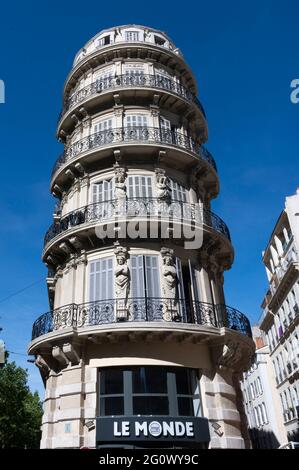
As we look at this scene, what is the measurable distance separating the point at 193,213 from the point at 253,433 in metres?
44.8

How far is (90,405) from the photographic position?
14.7 meters

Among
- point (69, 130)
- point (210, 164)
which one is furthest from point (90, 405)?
point (69, 130)

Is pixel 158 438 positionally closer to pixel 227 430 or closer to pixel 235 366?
pixel 227 430

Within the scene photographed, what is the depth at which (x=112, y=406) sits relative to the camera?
14844 mm

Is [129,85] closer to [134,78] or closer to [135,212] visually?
[134,78]

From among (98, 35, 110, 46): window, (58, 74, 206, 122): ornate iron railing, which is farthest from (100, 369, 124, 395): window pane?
(98, 35, 110, 46): window

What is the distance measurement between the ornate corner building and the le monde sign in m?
0.03

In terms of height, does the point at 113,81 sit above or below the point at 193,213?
above

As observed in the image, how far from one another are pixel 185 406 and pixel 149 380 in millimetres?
1626

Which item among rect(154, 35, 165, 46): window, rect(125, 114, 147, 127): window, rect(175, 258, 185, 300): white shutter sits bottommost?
rect(175, 258, 185, 300): white shutter

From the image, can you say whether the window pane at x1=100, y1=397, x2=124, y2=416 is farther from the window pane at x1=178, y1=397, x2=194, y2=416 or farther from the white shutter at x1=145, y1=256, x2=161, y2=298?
the white shutter at x1=145, y1=256, x2=161, y2=298

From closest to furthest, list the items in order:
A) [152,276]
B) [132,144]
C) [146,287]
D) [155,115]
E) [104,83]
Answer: [146,287]
[152,276]
[132,144]
[155,115]
[104,83]

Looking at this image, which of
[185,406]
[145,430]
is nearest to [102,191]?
[185,406]

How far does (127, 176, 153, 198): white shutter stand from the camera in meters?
18.9
